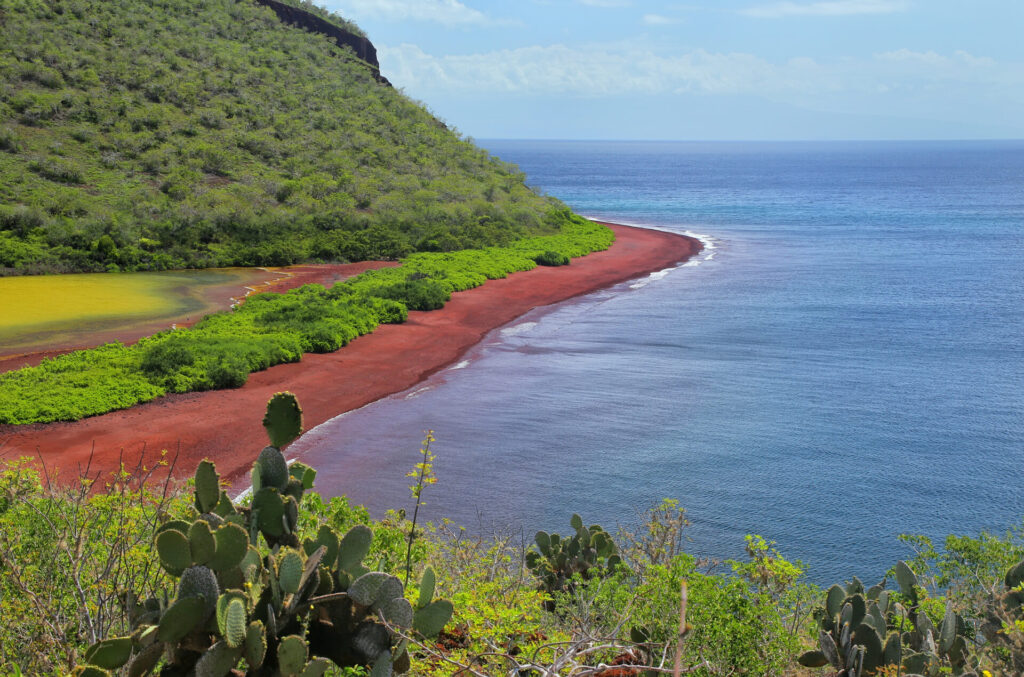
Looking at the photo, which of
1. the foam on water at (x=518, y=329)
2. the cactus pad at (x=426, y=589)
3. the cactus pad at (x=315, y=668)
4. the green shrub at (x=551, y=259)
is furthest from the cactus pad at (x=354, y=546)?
the green shrub at (x=551, y=259)

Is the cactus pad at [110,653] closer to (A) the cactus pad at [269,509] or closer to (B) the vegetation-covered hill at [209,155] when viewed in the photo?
(A) the cactus pad at [269,509]

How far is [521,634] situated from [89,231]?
119 ft

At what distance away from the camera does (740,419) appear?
19.1m

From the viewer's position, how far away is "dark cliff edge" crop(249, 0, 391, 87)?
77.6m

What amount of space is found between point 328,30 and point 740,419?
7196cm

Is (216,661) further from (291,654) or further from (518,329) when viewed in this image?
(518,329)

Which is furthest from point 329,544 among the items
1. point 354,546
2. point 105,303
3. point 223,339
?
point 105,303

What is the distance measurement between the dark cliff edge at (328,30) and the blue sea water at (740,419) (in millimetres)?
51920

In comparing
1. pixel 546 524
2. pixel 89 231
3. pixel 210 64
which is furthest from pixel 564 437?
pixel 210 64

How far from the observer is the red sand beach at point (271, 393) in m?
15.8

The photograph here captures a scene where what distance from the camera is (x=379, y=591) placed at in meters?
4.52

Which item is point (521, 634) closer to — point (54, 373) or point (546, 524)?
point (546, 524)

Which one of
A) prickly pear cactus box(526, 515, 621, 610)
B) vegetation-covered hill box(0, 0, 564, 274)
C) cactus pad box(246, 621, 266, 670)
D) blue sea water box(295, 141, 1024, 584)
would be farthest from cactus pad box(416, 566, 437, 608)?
vegetation-covered hill box(0, 0, 564, 274)

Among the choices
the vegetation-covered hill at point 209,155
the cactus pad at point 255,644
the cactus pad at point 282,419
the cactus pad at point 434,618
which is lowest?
the cactus pad at point 434,618
